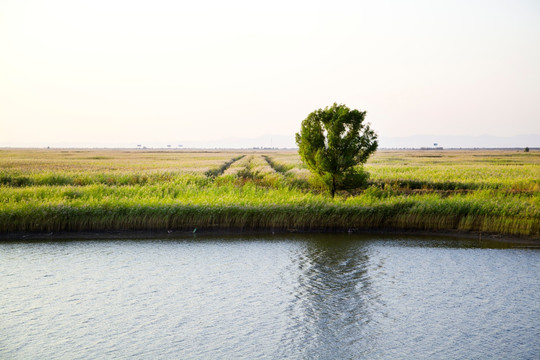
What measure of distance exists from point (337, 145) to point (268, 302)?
12.8 metres

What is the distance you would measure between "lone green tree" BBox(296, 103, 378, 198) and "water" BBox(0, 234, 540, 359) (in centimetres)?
634

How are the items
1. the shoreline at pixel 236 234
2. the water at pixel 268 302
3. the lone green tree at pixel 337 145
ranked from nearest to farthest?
1. the water at pixel 268 302
2. the shoreline at pixel 236 234
3. the lone green tree at pixel 337 145

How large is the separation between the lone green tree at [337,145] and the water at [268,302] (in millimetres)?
6339

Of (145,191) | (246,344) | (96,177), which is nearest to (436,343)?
(246,344)

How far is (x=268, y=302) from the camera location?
1083 cm

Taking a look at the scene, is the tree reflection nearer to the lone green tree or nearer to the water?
the water

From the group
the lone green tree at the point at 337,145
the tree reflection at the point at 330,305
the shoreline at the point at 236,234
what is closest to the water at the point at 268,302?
the tree reflection at the point at 330,305

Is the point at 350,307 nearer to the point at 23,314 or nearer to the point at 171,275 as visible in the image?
the point at 171,275

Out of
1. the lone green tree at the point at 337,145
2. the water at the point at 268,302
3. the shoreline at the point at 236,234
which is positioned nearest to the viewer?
the water at the point at 268,302

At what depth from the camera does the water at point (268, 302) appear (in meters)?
8.60

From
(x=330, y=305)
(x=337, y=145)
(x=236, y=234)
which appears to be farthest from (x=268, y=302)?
(x=337, y=145)

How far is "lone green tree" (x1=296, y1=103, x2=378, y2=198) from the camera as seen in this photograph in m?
22.1

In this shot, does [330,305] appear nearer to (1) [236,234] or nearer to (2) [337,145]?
(1) [236,234]

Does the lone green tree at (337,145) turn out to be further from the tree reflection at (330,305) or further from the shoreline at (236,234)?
the tree reflection at (330,305)
